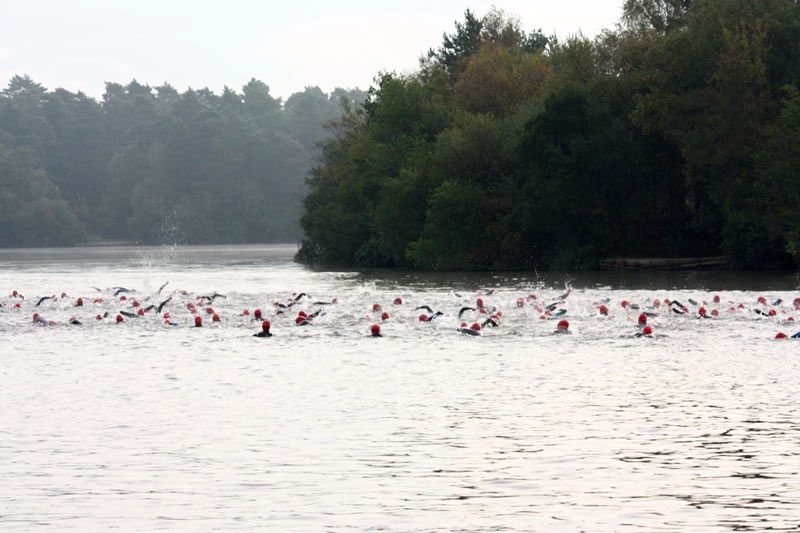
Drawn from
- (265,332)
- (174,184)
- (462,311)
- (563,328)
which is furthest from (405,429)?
(174,184)

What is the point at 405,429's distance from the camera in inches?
583

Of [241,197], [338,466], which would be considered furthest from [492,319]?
[241,197]

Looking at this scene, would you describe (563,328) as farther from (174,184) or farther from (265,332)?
(174,184)

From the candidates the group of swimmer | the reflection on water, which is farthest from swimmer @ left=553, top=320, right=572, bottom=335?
the reflection on water

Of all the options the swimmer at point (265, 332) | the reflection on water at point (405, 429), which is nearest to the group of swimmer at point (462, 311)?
the swimmer at point (265, 332)

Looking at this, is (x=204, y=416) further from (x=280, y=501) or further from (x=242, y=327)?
(x=242, y=327)

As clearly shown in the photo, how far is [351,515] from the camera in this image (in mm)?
10523

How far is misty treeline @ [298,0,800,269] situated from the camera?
61281 mm

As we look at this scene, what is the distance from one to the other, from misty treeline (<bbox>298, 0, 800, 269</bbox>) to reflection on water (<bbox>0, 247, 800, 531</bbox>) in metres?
33.8

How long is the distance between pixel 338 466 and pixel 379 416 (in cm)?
332

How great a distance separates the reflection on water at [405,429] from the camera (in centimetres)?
1070

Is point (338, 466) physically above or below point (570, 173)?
below

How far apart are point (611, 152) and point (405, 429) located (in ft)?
180

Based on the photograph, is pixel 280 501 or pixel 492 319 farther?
pixel 492 319
